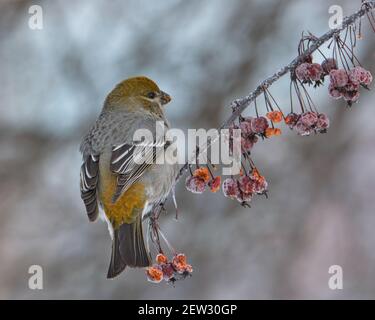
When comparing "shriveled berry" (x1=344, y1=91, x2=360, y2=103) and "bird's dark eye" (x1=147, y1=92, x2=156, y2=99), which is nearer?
"shriveled berry" (x1=344, y1=91, x2=360, y2=103)

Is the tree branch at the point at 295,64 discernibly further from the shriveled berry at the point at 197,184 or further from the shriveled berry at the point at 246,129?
the shriveled berry at the point at 197,184

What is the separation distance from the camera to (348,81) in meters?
2.95

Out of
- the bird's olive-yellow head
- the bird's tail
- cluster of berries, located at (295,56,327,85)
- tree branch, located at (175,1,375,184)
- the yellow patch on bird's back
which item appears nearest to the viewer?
tree branch, located at (175,1,375,184)

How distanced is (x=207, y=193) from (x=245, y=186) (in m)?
3.68

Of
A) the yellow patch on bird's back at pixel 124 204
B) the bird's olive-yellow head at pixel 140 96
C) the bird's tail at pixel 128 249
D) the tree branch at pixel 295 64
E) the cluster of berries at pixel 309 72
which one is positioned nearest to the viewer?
the tree branch at pixel 295 64

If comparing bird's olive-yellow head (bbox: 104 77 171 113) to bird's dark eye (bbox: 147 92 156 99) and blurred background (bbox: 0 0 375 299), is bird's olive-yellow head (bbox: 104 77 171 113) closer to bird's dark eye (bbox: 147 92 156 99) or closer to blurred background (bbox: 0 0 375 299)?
bird's dark eye (bbox: 147 92 156 99)

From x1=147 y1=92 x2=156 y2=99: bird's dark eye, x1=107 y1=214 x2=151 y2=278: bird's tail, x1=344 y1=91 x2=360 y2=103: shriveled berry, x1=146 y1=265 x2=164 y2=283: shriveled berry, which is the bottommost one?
x1=146 y1=265 x2=164 y2=283: shriveled berry

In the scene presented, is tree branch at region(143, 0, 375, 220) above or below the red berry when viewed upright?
above

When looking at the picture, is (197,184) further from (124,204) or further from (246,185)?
(124,204)

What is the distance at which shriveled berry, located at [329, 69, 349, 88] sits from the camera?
2.94 m

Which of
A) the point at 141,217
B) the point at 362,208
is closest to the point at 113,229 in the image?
the point at 141,217

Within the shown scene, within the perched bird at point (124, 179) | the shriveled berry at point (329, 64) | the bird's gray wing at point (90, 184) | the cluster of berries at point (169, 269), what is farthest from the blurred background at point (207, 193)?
the shriveled berry at point (329, 64)

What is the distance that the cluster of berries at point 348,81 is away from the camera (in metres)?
2.94

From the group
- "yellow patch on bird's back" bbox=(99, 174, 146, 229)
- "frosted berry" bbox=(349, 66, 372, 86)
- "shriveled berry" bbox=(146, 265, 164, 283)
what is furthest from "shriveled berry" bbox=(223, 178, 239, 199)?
"yellow patch on bird's back" bbox=(99, 174, 146, 229)
